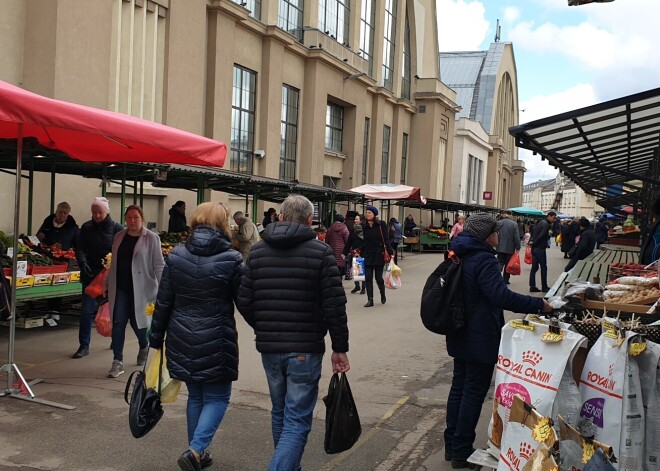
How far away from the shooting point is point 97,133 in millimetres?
5676

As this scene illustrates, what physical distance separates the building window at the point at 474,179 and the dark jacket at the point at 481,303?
47.4m

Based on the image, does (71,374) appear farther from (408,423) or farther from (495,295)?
(495,295)

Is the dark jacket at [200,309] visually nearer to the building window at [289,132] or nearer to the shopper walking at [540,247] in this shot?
the shopper walking at [540,247]

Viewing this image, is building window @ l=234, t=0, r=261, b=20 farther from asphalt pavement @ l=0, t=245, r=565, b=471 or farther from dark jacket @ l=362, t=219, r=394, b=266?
asphalt pavement @ l=0, t=245, r=565, b=471

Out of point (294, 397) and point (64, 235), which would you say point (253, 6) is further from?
point (294, 397)

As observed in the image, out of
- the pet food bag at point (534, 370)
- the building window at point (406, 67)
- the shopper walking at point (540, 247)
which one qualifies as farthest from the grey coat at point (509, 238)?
the building window at point (406, 67)

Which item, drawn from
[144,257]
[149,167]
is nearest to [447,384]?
[144,257]

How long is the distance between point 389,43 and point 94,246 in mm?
30820

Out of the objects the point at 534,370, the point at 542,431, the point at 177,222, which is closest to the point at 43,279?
the point at 177,222

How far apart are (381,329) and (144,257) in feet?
14.8

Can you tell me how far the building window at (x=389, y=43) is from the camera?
115ft

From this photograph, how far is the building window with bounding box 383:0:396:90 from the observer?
34969 mm

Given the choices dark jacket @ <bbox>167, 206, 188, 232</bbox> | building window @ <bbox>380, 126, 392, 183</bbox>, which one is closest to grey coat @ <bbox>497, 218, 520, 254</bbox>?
dark jacket @ <bbox>167, 206, 188, 232</bbox>

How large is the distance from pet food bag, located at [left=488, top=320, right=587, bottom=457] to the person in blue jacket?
274 millimetres
